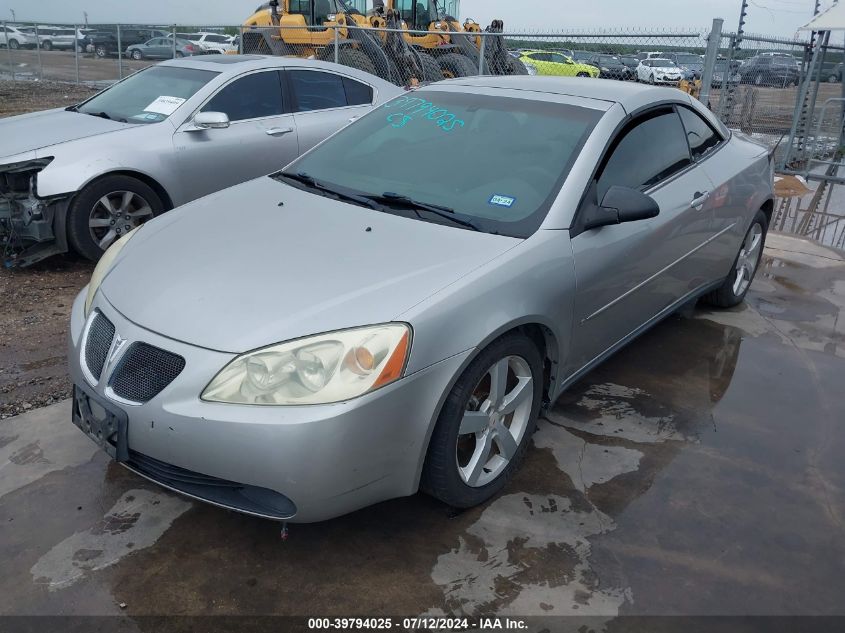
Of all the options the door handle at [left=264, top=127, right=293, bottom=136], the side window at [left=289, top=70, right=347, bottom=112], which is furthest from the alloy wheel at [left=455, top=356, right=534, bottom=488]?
the side window at [left=289, top=70, right=347, bottom=112]

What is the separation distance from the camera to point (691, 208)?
4.12 m

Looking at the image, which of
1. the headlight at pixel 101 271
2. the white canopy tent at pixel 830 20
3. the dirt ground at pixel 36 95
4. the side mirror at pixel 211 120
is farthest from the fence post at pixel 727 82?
the dirt ground at pixel 36 95

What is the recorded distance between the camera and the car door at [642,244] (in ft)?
11.0

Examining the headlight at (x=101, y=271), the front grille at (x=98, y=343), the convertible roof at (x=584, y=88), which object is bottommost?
the front grille at (x=98, y=343)

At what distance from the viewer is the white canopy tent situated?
11.2m

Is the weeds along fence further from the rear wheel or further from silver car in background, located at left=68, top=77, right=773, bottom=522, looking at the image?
silver car in background, located at left=68, top=77, right=773, bottom=522

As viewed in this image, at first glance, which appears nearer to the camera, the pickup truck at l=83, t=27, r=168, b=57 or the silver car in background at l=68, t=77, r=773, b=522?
the silver car in background at l=68, t=77, r=773, b=522

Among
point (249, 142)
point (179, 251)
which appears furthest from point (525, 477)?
point (249, 142)

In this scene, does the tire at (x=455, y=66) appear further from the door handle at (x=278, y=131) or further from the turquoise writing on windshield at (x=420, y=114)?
the turquoise writing on windshield at (x=420, y=114)

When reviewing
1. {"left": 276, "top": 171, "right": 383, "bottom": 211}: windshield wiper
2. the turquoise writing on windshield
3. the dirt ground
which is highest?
the turquoise writing on windshield

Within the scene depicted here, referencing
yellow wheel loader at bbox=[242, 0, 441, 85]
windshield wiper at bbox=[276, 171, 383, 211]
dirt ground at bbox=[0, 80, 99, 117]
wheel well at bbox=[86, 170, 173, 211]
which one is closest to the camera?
windshield wiper at bbox=[276, 171, 383, 211]

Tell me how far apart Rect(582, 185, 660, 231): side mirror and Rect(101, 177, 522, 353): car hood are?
1.58 feet

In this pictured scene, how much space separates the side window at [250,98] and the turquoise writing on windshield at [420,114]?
239 cm

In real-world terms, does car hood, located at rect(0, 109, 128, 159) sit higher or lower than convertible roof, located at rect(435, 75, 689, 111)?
lower
